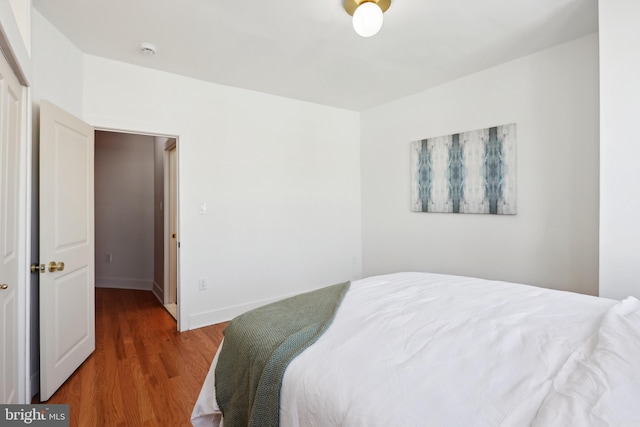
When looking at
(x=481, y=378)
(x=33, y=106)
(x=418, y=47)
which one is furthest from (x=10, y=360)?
(x=418, y=47)

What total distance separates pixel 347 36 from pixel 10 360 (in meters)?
2.76

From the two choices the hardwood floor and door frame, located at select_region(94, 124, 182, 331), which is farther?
door frame, located at select_region(94, 124, 182, 331)

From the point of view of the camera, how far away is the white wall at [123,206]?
4672 mm

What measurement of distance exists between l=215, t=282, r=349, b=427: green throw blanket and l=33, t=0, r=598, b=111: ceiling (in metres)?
1.82

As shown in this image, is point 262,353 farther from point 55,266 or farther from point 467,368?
point 55,266

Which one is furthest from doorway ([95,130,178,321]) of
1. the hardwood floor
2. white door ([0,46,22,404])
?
white door ([0,46,22,404])

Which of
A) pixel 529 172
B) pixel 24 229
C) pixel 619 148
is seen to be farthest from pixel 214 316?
pixel 619 148

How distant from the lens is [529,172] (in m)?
2.68

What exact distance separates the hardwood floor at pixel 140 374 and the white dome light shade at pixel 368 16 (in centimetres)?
245

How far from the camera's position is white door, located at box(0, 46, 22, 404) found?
1.44 meters

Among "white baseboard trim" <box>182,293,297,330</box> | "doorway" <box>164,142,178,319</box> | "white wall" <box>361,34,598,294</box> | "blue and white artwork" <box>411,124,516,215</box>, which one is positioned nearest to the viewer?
"white wall" <box>361,34,598,294</box>

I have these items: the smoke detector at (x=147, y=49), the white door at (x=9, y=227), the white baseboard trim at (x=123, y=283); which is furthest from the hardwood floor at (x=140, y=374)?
the smoke detector at (x=147, y=49)

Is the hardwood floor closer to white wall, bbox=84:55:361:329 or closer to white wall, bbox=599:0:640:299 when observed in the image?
white wall, bbox=84:55:361:329

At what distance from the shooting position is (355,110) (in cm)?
415
